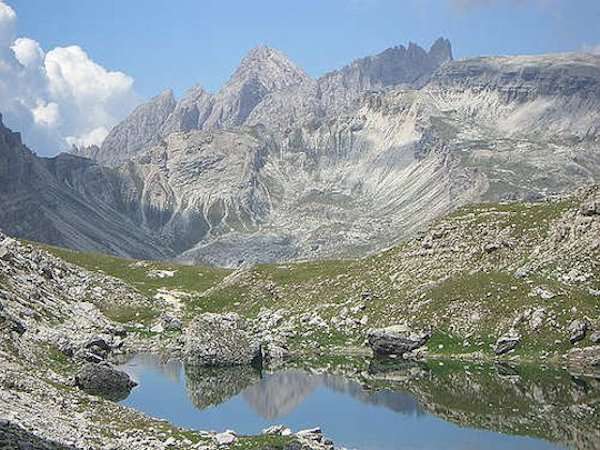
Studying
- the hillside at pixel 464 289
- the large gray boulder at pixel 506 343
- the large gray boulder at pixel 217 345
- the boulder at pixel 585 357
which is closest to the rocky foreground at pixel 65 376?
the large gray boulder at pixel 217 345

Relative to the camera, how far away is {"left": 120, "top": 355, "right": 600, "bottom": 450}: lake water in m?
53.8

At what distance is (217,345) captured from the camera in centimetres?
8494

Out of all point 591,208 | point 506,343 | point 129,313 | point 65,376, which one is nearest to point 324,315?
point 506,343

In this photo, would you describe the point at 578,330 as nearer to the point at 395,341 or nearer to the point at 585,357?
the point at 585,357

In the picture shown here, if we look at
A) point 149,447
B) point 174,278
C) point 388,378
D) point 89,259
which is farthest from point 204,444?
point 89,259

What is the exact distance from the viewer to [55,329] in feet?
266

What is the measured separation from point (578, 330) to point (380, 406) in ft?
82.0

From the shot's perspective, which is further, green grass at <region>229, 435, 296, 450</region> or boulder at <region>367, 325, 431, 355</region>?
boulder at <region>367, 325, 431, 355</region>

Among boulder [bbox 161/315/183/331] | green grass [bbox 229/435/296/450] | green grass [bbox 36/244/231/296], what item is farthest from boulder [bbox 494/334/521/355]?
green grass [bbox 36/244/231/296]

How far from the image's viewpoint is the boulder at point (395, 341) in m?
85.6

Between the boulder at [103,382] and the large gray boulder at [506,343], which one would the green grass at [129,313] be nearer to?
the boulder at [103,382]

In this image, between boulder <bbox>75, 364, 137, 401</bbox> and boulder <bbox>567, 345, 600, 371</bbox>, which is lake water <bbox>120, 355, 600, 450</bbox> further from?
boulder <bbox>567, 345, 600, 371</bbox>

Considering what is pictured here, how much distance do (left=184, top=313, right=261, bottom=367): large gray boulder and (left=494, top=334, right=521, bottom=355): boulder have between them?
2757 cm

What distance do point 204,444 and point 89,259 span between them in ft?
443
